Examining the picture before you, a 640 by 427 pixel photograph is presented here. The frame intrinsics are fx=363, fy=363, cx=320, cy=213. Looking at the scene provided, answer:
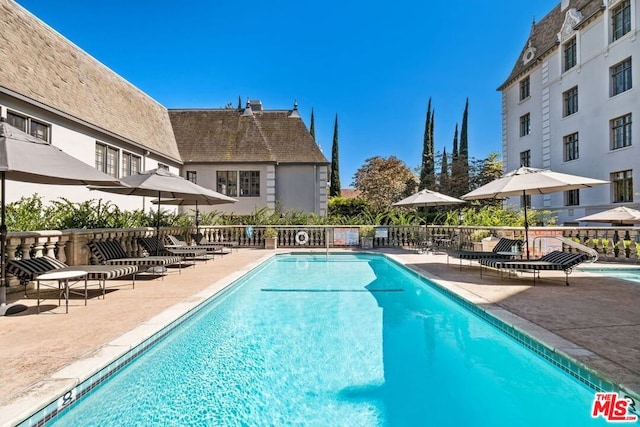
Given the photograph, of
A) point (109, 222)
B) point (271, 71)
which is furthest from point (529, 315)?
point (271, 71)

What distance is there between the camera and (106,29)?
689 inches

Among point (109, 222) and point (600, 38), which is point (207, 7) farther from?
point (600, 38)

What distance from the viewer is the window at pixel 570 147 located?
20459 millimetres

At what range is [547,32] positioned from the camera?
918 inches

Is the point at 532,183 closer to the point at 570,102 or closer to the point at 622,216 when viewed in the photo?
the point at 622,216

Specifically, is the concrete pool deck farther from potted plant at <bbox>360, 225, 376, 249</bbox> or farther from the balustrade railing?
potted plant at <bbox>360, 225, 376, 249</bbox>

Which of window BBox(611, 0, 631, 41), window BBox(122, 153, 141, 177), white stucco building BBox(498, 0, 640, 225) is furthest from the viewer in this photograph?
white stucco building BBox(498, 0, 640, 225)

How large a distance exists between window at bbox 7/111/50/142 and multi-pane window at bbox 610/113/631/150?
78.2ft

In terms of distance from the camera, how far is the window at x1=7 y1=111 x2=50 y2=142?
416 inches

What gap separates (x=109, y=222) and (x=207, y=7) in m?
10.3

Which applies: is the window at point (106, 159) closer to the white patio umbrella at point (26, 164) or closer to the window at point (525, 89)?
the white patio umbrella at point (26, 164)

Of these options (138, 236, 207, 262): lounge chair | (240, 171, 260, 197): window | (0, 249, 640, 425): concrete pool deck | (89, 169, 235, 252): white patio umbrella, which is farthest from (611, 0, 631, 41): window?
(138, 236, 207, 262): lounge chair

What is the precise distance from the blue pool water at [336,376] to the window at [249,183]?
15.3 meters

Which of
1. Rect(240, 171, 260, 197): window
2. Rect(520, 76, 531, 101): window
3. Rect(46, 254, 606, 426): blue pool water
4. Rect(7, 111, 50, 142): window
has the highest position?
Rect(520, 76, 531, 101): window
